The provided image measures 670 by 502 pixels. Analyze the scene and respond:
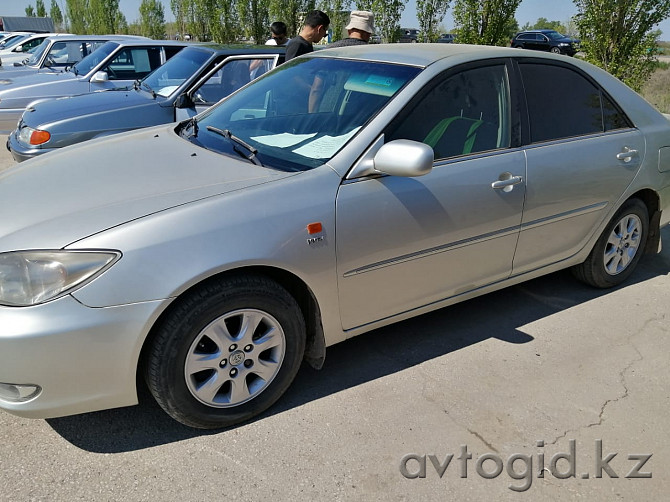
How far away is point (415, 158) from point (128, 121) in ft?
13.3

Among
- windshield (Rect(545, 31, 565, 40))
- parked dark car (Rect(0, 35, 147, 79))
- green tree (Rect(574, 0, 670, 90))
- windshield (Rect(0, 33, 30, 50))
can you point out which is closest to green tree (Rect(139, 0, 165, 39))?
windshield (Rect(0, 33, 30, 50))

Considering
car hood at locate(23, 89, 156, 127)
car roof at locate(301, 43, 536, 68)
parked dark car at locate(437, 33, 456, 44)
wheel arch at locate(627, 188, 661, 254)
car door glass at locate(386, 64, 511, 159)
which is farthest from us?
parked dark car at locate(437, 33, 456, 44)

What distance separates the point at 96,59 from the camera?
8812 mm

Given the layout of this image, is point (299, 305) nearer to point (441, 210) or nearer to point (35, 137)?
point (441, 210)

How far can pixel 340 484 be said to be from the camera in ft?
7.97

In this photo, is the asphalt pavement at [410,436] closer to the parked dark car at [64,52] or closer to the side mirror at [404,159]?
the side mirror at [404,159]

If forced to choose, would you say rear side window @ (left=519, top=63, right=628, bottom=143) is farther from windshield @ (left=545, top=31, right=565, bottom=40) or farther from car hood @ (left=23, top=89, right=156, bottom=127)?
windshield @ (left=545, top=31, right=565, bottom=40)

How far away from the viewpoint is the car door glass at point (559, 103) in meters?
3.49

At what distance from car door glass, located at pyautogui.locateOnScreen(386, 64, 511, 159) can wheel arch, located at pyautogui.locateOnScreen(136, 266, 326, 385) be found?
84 cm

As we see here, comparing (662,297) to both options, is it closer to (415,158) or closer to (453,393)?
(453,393)

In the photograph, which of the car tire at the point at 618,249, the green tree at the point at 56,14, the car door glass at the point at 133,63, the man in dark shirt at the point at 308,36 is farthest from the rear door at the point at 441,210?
the green tree at the point at 56,14

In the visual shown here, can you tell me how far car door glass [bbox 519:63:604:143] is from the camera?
3.49 metres

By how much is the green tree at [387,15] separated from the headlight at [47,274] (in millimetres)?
11720

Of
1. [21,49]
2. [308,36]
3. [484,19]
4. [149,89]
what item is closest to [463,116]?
[308,36]
